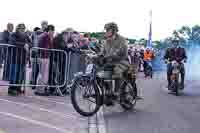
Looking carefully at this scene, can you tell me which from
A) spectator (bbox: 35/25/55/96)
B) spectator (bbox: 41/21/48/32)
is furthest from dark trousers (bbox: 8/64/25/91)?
spectator (bbox: 41/21/48/32)

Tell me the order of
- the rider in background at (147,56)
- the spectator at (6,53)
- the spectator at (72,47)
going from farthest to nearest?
1. the rider in background at (147,56)
2. the spectator at (72,47)
3. the spectator at (6,53)

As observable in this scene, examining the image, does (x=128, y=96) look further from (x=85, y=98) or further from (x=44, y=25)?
(x=44, y=25)

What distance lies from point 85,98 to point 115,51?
137 cm

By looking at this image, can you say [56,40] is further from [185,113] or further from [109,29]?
[185,113]

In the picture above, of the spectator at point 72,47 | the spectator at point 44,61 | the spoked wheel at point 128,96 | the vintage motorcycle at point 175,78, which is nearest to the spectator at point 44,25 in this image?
the spectator at point 44,61

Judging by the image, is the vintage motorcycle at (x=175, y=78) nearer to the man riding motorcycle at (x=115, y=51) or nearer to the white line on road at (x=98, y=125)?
the man riding motorcycle at (x=115, y=51)

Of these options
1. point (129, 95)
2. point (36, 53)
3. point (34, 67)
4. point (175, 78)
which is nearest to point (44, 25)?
point (36, 53)

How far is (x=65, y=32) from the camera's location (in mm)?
11891

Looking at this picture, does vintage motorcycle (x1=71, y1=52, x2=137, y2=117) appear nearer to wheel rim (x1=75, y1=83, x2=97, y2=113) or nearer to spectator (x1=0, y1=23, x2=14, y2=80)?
wheel rim (x1=75, y1=83, x2=97, y2=113)

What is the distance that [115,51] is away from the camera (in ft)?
30.4

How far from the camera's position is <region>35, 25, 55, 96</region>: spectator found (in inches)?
441

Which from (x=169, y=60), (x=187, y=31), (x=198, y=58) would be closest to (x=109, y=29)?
(x=169, y=60)

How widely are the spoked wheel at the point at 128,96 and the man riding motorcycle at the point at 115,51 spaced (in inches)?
10.4

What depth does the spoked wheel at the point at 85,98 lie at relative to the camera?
8.22 m
